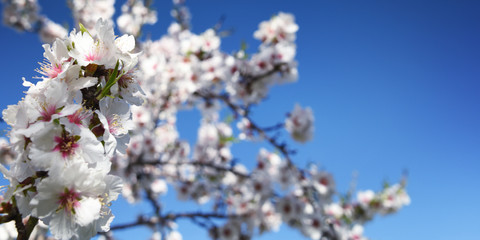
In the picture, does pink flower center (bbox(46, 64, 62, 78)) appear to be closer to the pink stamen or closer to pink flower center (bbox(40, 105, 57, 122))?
the pink stamen

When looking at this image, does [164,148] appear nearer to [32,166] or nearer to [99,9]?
[99,9]

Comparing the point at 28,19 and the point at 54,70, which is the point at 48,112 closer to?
the point at 54,70

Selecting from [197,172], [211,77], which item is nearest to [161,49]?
[211,77]

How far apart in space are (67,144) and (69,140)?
0.04ft

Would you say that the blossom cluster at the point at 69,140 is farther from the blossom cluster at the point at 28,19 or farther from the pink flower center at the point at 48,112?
the blossom cluster at the point at 28,19

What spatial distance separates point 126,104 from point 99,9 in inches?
211

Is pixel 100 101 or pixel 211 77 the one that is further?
pixel 211 77

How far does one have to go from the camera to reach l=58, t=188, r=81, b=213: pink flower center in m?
0.79

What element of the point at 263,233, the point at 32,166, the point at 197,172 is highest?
the point at 197,172

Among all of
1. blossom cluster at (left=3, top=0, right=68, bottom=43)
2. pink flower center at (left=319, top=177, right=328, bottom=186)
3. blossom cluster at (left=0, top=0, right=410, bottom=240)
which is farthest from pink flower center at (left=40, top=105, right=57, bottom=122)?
blossom cluster at (left=3, top=0, right=68, bottom=43)

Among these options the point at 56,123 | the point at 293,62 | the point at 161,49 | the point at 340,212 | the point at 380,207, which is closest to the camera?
the point at 56,123

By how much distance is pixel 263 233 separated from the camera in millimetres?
4969

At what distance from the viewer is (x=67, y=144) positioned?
31.2 inches

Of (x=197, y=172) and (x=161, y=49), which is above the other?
(x=161, y=49)
